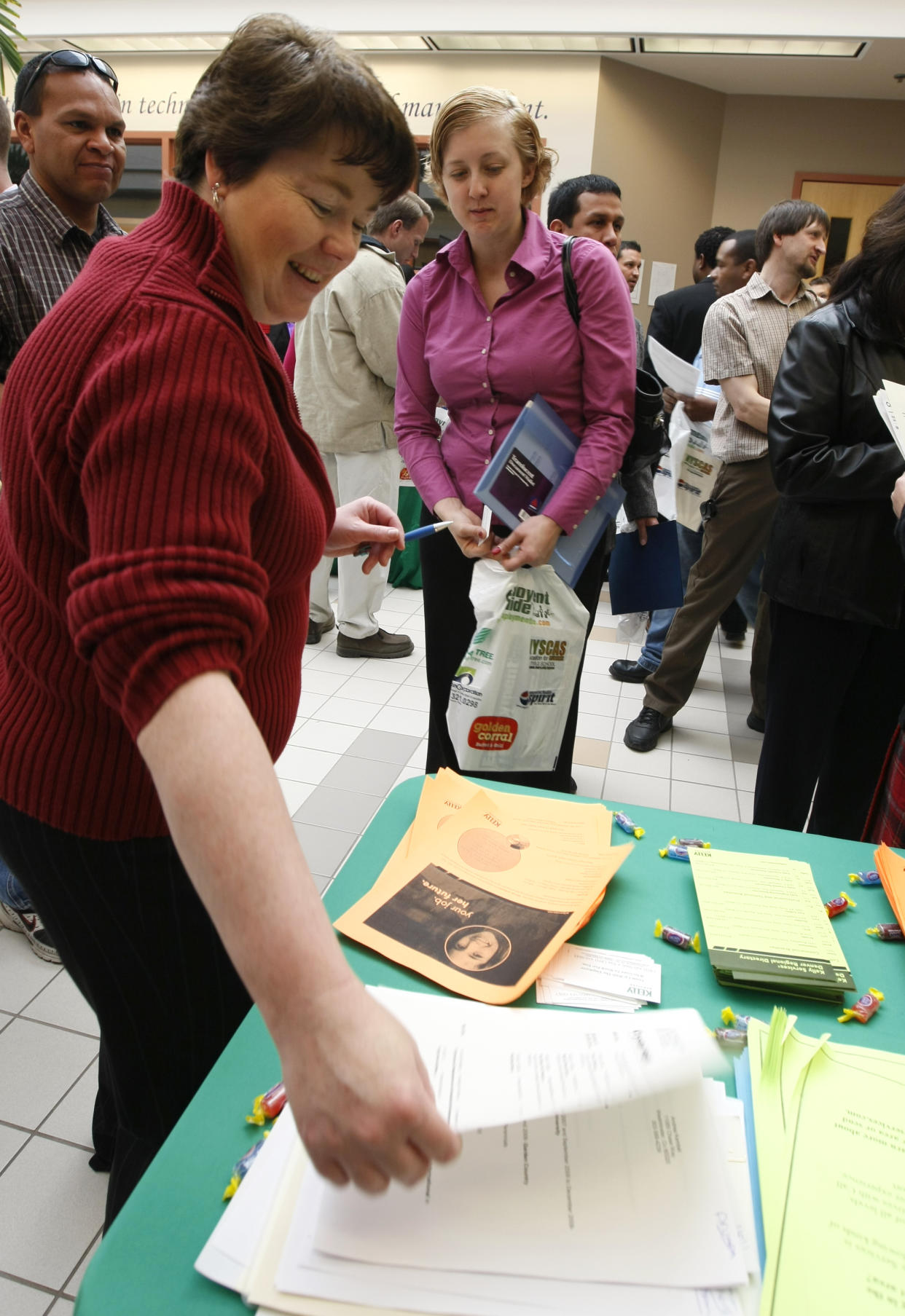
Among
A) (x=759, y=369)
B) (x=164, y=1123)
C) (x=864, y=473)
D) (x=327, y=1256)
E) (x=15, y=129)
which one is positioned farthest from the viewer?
(x=759, y=369)

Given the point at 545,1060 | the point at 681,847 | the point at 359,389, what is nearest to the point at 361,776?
the point at 359,389

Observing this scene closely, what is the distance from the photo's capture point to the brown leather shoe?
4.11 metres

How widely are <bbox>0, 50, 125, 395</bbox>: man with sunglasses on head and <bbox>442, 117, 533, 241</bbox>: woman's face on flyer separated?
30.5 inches

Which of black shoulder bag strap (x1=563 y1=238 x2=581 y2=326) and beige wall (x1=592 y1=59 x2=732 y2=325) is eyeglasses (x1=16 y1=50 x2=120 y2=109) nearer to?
black shoulder bag strap (x1=563 y1=238 x2=581 y2=326)

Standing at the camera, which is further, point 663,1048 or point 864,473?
point 864,473

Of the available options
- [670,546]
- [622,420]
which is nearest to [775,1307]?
[622,420]

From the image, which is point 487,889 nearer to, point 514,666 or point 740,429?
point 514,666

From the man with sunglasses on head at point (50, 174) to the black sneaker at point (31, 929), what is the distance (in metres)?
1.32

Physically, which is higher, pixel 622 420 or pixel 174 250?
pixel 174 250

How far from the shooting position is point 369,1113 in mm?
491

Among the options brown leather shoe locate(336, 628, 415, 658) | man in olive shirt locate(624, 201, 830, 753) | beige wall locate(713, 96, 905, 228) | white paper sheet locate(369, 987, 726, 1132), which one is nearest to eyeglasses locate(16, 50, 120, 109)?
man in olive shirt locate(624, 201, 830, 753)

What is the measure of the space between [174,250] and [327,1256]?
80cm

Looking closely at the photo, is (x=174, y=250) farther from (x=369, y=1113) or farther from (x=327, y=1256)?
(x=327, y=1256)

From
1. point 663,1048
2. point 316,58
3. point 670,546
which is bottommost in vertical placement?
point 670,546
